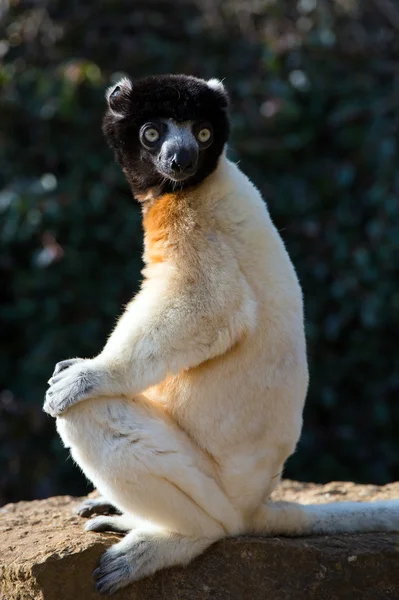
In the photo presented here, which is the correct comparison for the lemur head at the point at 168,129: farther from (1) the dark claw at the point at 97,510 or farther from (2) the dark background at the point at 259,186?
(2) the dark background at the point at 259,186

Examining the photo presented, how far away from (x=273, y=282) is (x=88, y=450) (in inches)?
48.7

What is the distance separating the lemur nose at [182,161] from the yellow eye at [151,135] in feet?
0.78

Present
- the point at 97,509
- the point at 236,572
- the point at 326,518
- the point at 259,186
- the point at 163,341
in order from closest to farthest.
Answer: the point at 163,341 → the point at 236,572 → the point at 326,518 → the point at 97,509 → the point at 259,186

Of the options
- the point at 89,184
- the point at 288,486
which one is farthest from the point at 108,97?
the point at 89,184

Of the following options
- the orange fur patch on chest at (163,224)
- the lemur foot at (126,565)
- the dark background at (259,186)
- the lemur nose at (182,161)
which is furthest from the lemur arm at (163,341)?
the dark background at (259,186)

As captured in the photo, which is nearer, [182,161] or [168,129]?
[182,161]

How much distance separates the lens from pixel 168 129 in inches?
184

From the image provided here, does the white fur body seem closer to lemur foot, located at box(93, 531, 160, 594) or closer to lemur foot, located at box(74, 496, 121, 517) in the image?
lemur foot, located at box(93, 531, 160, 594)

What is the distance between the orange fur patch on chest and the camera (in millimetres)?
4543

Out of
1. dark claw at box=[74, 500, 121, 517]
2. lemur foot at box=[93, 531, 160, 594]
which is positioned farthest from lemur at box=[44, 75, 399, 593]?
dark claw at box=[74, 500, 121, 517]

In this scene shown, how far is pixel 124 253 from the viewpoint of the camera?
341 inches

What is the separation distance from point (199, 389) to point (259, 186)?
179 inches

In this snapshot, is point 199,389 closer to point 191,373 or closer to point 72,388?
point 191,373

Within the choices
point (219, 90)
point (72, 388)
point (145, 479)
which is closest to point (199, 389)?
point (145, 479)
